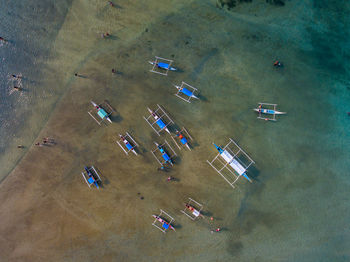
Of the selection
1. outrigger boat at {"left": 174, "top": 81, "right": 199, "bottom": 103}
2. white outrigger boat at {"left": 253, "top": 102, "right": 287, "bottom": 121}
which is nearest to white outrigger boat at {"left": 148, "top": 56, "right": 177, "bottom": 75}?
outrigger boat at {"left": 174, "top": 81, "right": 199, "bottom": 103}

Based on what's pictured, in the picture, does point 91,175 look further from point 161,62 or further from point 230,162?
point 230,162

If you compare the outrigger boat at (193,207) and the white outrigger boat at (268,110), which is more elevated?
the white outrigger boat at (268,110)

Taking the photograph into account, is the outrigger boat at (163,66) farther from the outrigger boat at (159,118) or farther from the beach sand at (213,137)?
the outrigger boat at (159,118)

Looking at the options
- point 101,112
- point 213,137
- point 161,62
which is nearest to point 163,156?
point 213,137

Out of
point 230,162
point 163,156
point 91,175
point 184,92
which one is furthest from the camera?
→ point 91,175

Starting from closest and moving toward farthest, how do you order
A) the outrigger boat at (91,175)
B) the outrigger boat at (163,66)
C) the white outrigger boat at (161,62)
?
the outrigger boat at (163,66) < the white outrigger boat at (161,62) < the outrigger boat at (91,175)

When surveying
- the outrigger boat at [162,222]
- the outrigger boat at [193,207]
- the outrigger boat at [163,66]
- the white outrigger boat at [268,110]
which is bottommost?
the outrigger boat at [162,222]

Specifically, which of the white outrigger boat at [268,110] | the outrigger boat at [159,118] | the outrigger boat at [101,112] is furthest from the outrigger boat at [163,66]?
the white outrigger boat at [268,110]

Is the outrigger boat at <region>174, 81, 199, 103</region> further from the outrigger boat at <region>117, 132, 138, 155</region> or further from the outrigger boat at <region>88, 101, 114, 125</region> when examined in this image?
the outrigger boat at <region>88, 101, 114, 125</region>
